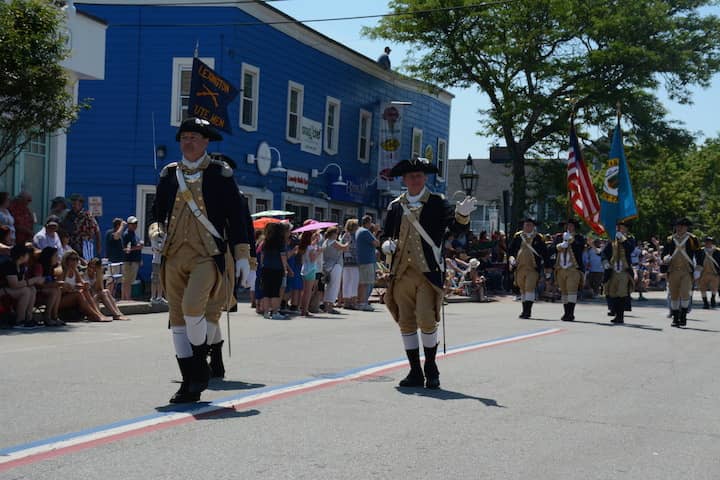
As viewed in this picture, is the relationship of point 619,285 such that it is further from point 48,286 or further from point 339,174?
point 339,174

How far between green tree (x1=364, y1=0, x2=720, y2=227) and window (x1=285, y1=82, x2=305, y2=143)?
4.75 m

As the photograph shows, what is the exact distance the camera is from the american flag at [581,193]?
23.2m

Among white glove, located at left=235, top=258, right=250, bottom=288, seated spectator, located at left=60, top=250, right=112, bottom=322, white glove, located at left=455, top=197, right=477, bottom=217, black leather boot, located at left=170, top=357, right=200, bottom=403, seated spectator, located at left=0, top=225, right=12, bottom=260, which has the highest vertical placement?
white glove, located at left=455, top=197, right=477, bottom=217

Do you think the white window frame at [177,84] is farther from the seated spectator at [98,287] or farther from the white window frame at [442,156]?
the white window frame at [442,156]

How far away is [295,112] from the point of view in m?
31.1

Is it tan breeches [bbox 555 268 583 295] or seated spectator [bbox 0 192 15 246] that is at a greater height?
seated spectator [bbox 0 192 15 246]

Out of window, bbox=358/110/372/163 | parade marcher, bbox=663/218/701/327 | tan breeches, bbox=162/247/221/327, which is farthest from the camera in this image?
window, bbox=358/110/372/163

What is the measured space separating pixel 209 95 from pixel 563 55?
551 inches

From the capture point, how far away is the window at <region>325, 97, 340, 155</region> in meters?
33.3

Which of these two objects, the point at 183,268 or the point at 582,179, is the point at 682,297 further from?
the point at 183,268

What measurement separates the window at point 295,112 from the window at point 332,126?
215 cm

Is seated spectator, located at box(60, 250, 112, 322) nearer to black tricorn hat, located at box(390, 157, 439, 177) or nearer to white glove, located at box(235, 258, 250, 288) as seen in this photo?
black tricorn hat, located at box(390, 157, 439, 177)

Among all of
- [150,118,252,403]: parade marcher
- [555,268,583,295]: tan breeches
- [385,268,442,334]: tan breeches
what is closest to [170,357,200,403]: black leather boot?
[150,118,252,403]: parade marcher

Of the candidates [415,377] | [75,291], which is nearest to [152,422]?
[415,377]
